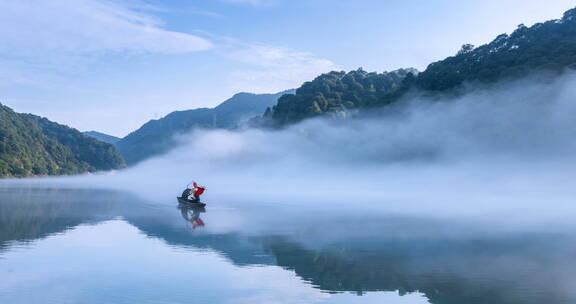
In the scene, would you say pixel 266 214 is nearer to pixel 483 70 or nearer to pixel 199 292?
pixel 199 292

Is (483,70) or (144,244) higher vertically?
(483,70)

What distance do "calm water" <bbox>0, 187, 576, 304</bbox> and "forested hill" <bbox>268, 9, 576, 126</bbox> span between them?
8399 cm

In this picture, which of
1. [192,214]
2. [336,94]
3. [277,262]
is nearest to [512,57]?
[336,94]

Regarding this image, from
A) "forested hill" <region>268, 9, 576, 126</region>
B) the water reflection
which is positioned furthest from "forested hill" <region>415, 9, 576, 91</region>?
the water reflection

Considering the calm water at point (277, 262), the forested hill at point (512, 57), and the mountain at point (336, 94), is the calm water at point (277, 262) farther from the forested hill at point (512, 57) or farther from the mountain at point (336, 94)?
the mountain at point (336, 94)

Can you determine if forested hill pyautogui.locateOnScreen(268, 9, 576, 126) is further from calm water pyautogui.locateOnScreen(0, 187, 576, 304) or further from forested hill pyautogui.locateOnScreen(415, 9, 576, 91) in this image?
calm water pyautogui.locateOnScreen(0, 187, 576, 304)

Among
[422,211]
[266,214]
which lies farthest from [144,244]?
[422,211]

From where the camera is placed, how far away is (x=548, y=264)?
2502 cm

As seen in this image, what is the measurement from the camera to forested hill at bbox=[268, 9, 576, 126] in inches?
4446

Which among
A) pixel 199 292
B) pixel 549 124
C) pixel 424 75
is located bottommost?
pixel 199 292

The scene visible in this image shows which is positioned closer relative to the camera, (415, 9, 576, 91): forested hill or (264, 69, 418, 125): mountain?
(415, 9, 576, 91): forested hill

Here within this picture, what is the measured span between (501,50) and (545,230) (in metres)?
101

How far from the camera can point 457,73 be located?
133125 millimetres

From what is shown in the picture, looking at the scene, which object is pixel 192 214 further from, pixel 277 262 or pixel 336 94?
pixel 336 94
